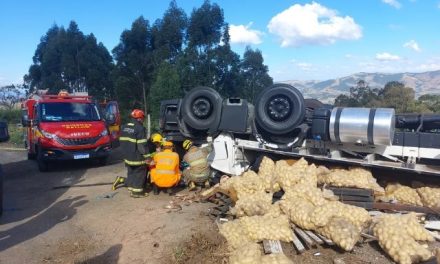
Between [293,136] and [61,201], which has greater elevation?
[293,136]

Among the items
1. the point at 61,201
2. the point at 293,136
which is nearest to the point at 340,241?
the point at 293,136

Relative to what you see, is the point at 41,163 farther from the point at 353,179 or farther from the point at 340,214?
the point at 340,214

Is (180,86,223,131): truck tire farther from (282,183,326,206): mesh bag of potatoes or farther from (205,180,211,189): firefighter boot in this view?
(282,183,326,206): mesh bag of potatoes

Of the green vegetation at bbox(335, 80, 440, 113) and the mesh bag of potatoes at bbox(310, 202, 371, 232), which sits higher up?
the green vegetation at bbox(335, 80, 440, 113)

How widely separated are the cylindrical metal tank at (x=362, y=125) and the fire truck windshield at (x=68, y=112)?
7627mm

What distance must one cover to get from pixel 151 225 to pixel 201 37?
19.0 metres

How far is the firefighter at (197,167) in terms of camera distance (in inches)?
Answer: 307

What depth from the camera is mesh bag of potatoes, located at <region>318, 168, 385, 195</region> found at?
19.7 feet

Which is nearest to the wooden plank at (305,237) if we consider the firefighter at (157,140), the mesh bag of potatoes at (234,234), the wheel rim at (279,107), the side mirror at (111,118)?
the mesh bag of potatoes at (234,234)

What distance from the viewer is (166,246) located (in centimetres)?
529

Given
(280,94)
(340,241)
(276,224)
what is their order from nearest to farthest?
(340,241)
(276,224)
(280,94)

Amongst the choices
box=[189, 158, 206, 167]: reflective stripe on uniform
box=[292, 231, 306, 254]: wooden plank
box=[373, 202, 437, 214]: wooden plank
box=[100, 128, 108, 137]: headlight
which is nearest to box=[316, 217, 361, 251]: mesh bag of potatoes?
box=[292, 231, 306, 254]: wooden plank

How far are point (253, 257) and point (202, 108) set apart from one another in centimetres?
436

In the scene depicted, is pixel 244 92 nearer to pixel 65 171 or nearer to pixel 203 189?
pixel 65 171
